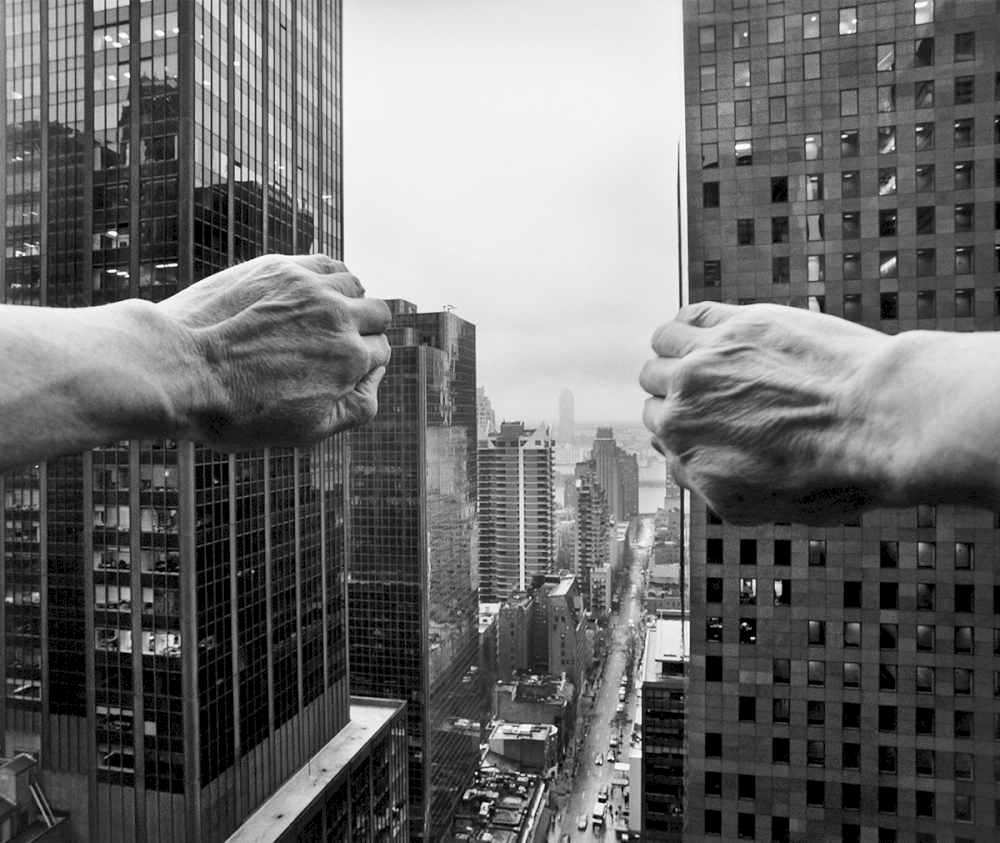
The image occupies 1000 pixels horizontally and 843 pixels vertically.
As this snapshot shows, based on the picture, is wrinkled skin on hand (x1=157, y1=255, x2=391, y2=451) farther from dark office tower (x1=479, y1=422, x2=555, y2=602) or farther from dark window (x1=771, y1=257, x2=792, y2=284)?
dark window (x1=771, y1=257, x2=792, y2=284)

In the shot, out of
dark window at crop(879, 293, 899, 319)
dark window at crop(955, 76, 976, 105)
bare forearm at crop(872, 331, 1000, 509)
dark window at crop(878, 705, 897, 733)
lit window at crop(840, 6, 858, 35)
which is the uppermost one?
lit window at crop(840, 6, 858, 35)

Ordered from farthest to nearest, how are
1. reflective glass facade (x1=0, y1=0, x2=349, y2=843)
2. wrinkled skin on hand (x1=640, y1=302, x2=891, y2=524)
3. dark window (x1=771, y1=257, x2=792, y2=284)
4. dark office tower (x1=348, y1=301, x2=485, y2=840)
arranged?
1. reflective glass facade (x1=0, y1=0, x2=349, y2=843)
2. dark office tower (x1=348, y1=301, x2=485, y2=840)
3. dark window (x1=771, y1=257, x2=792, y2=284)
4. wrinkled skin on hand (x1=640, y1=302, x2=891, y2=524)

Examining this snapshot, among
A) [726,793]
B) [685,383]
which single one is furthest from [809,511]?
[726,793]

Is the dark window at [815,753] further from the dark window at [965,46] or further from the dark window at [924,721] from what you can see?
the dark window at [965,46]

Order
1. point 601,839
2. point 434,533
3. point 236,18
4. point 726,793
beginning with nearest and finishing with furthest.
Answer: point 726,793, point 601,839, point 236,18, point 434,533

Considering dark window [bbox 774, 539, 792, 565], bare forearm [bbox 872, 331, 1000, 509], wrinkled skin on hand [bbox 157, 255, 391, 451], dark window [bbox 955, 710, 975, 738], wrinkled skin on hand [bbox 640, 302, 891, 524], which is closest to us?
bare forearm [bbox 872, 331, 1000, 509]

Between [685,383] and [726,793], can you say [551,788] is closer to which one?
[726,793]

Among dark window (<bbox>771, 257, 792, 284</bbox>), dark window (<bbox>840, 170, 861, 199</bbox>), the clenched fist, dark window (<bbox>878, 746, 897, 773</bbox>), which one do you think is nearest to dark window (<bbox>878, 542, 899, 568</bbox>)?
dark window (<bbox>878, 746, 897, 773</bbox>)
